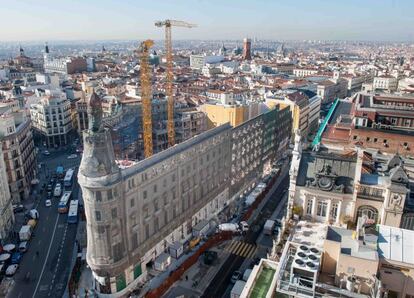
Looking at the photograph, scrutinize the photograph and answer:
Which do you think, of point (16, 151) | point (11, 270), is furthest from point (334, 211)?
point (16, 151)

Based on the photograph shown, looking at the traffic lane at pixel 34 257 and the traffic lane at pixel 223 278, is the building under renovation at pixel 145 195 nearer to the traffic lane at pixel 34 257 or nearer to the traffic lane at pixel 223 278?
the traffic lane at pixel 223 278

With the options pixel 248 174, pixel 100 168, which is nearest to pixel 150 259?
pixel 100 168

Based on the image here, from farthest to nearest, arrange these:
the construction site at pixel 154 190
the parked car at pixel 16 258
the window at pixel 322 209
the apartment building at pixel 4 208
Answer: the apartment building at pixel 4 208, the parked car at pixel 16 258, the window at pixel 322 209, the construction site at pixel 154 190

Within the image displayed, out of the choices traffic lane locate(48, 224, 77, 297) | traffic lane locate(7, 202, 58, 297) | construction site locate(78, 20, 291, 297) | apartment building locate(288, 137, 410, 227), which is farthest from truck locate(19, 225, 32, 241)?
apartment building locate(288, 137, 410, 227)

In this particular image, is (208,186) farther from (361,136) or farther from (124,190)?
(361,136)

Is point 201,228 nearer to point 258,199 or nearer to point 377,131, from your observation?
point 258,199

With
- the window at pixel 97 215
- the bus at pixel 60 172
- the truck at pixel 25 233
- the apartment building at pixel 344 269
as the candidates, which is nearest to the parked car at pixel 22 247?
the truck at pixel 25 233

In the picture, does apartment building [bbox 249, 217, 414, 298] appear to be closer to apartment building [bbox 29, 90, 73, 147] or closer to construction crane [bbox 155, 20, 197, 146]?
construction crane [bbox 155, 20, 197, 146]
